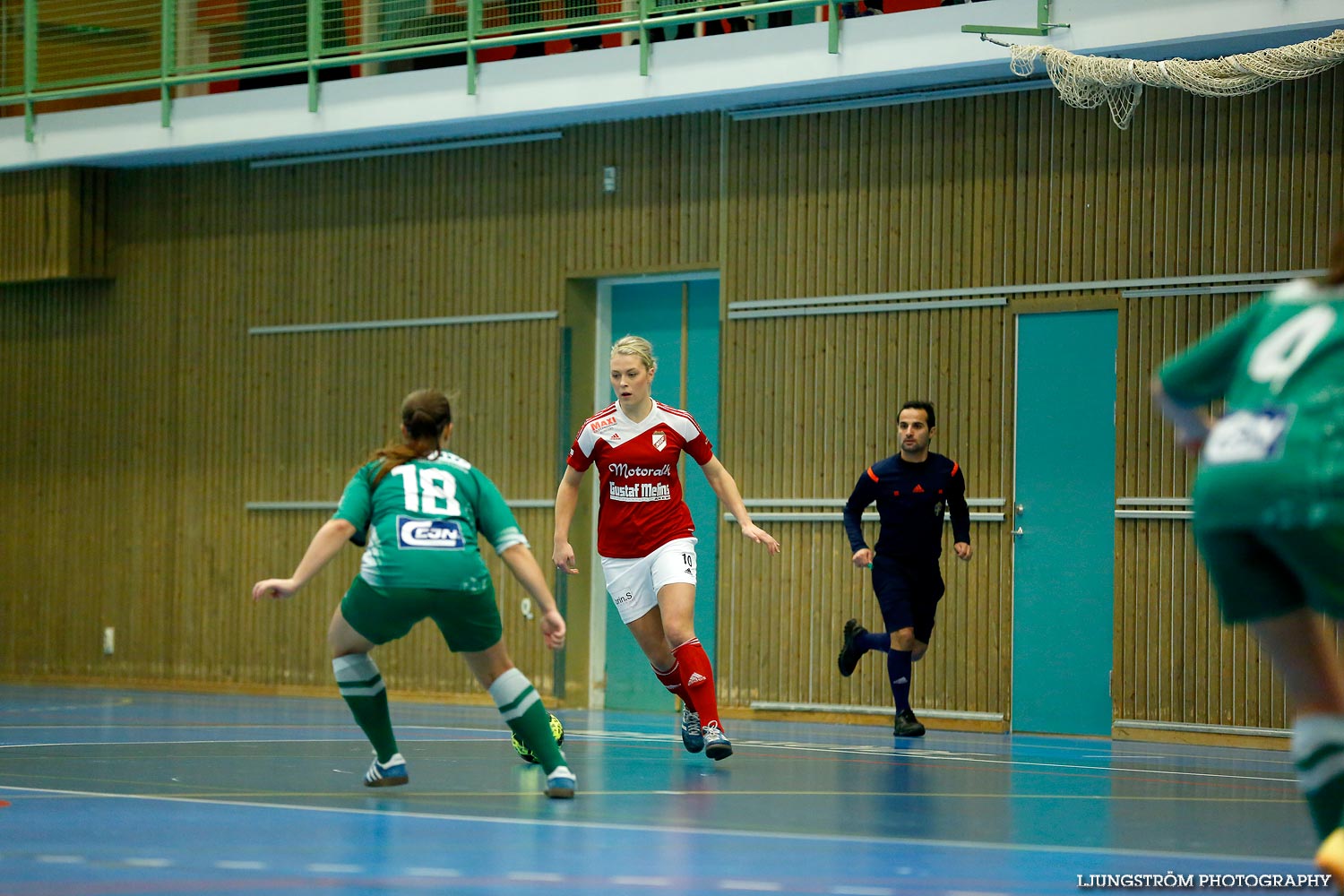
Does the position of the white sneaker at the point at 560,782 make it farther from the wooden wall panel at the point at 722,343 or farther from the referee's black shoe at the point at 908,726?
the wooden wall panel at the point at 722,343

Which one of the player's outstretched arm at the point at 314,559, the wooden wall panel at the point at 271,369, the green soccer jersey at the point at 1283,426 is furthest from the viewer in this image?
the wooden wall panel at the point at 271,369

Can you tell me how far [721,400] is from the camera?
14312 millimetres

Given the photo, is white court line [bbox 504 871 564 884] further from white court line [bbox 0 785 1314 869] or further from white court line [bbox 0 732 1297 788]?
white court line [bbox 0 732 1297 788]

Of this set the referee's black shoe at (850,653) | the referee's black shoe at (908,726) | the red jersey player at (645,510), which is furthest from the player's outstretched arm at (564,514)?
the referee's black shoe at (908,726)

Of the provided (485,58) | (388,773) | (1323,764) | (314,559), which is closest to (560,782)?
(388,773)

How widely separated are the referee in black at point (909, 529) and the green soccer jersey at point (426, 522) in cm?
484

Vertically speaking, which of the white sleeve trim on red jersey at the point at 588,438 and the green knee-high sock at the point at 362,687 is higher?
the white sleeve trim on red jersey at the point at 588,438

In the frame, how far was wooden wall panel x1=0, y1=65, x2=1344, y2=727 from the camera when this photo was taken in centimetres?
1233

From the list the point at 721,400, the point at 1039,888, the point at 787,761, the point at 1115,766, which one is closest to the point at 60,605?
the point at 721,400

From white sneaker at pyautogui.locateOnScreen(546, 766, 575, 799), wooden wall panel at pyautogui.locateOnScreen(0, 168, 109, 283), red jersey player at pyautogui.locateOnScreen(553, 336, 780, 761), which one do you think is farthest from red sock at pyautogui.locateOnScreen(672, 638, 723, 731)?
wooden wall panel at pyautogui.locateOnScreen(0, 168, 109, 283)

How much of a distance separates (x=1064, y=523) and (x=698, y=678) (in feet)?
15.6

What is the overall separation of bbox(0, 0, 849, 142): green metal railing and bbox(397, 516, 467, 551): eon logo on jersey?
23.7 feet

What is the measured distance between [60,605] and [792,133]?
30.4 feet

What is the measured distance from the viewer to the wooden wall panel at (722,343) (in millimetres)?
12328
